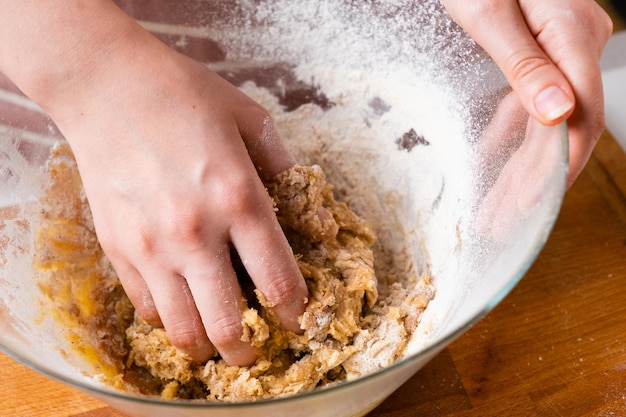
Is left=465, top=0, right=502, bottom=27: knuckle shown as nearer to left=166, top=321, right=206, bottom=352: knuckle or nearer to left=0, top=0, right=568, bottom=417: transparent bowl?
left=0, top=0, right=568, bottom=417: transparent bowl

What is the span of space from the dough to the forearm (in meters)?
0.26

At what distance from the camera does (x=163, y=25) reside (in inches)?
53.2

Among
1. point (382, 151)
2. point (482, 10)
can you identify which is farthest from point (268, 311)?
point (482, 10)

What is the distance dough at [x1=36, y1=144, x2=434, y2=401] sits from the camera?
1.03m

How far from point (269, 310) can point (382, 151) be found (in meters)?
0.45

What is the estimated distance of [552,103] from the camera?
88 cm

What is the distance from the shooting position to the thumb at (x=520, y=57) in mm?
877

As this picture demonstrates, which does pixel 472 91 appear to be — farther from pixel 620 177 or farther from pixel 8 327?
pixel 8 327

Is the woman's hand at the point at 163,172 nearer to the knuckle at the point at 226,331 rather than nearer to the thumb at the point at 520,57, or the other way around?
the knuckle at the point at 226,331

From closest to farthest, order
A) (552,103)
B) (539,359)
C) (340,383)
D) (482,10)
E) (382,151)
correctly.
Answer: (340,383) < (552,103) < (482,10) < (539,359) < (382,151)

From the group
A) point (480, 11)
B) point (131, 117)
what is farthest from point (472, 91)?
point (131, 117)

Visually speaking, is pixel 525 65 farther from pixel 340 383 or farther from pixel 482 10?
pixel 340 383

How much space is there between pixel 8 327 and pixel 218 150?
37cm

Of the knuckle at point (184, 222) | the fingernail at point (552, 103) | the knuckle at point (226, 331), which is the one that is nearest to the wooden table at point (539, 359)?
the knuckle at point (226, 331)
